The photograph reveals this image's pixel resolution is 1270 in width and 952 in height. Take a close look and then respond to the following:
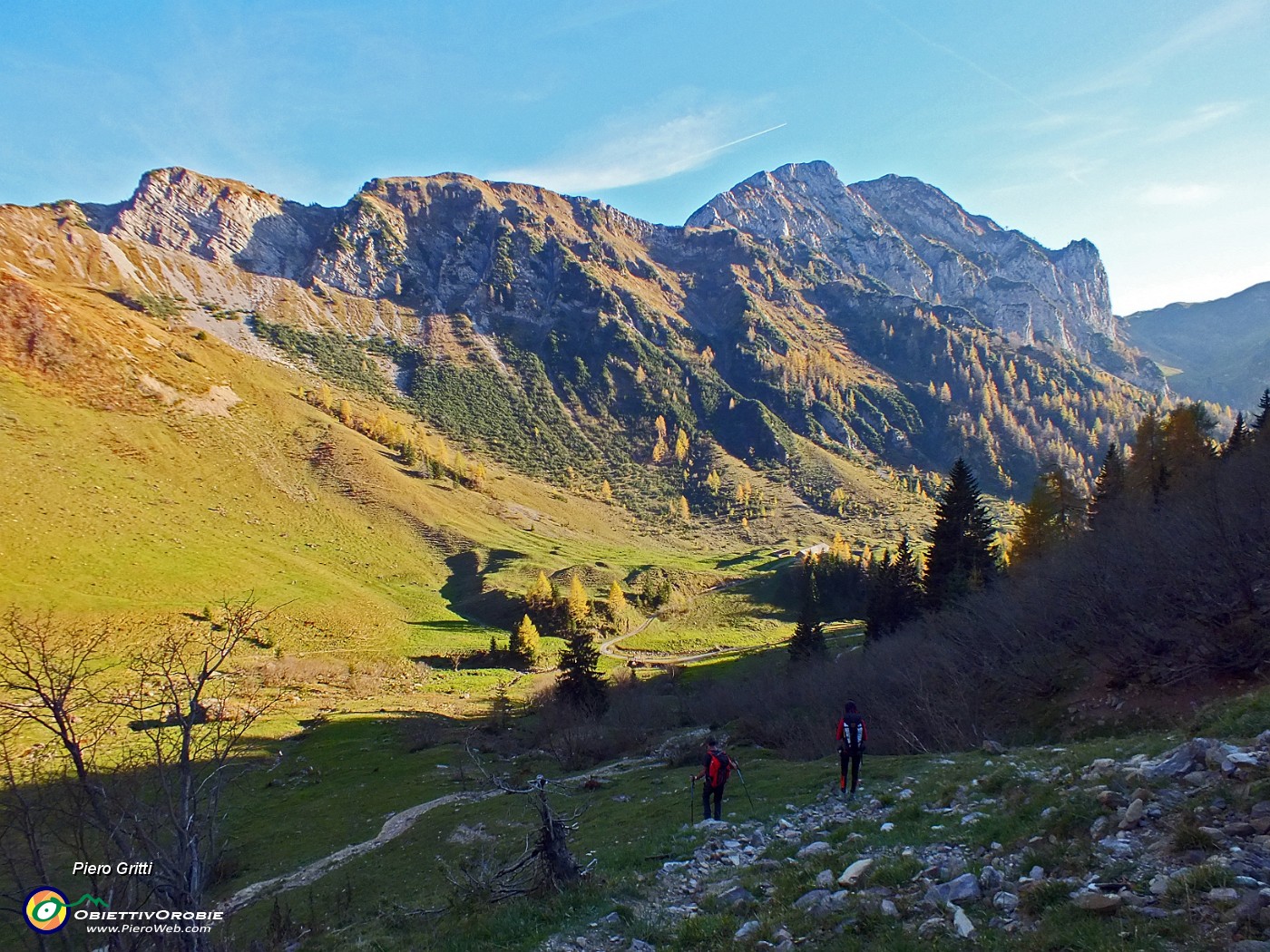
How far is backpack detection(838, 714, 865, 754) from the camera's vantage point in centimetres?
1759

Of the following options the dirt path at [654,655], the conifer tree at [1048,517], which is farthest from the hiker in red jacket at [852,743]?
the dirt path at [654,655]

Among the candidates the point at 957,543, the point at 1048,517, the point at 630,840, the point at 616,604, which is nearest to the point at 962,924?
the point at 630,840

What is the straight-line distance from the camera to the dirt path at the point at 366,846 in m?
24.0

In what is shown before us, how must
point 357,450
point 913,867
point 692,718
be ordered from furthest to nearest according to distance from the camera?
point 357,450
point 692,718
point 913,867

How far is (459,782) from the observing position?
128 ft

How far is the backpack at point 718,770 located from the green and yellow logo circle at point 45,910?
14302 mm

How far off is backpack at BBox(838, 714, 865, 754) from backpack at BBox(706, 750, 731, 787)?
3569mm

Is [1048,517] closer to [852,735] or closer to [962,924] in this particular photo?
[852,735]

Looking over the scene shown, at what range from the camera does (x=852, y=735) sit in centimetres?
1762

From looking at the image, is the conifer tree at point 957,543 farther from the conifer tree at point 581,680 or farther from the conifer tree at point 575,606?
the conifer tree at point 575,606

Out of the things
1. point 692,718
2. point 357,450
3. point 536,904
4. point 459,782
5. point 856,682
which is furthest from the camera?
point 357,450

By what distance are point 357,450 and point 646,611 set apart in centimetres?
8886

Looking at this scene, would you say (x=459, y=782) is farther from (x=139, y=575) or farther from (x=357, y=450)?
(x=357, y=450)

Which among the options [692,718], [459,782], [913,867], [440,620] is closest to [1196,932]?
[913,867]
